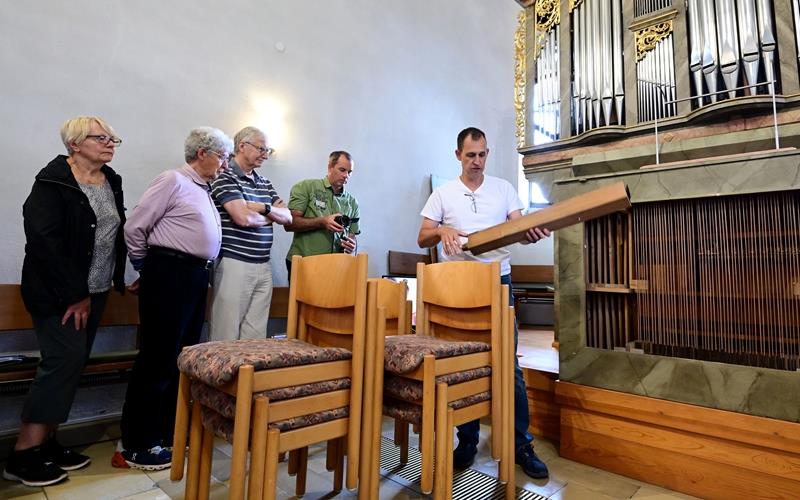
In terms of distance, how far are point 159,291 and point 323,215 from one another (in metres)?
1.09

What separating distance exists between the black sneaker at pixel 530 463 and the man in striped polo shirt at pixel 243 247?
135 cm

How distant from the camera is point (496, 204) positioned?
2111 mm

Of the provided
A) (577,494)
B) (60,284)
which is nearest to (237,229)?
(60,284)

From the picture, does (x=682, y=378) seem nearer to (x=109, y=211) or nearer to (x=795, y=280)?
(x=795, y=280)

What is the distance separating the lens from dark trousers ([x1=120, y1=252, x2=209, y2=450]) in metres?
1.95

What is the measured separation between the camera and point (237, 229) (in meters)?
2.26

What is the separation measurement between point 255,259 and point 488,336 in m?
1.23

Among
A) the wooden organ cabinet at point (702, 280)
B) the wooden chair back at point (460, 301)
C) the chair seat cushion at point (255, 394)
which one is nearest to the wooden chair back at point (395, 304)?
the wooden chair back at point (460, 301)

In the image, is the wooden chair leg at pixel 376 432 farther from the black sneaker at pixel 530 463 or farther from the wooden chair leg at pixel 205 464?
the black sneaker at pixel 530 463

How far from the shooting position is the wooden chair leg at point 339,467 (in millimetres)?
1658

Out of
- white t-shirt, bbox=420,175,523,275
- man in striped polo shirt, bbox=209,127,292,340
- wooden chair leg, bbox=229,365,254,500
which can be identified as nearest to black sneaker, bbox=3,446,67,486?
man in striped polo shirt, bbox=209,127,292,340

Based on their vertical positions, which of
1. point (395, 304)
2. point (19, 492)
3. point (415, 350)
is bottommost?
point (19, 492)

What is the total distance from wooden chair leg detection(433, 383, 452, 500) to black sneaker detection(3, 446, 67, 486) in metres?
1.55

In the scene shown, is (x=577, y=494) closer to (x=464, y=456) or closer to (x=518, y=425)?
(x=518, y=425)
